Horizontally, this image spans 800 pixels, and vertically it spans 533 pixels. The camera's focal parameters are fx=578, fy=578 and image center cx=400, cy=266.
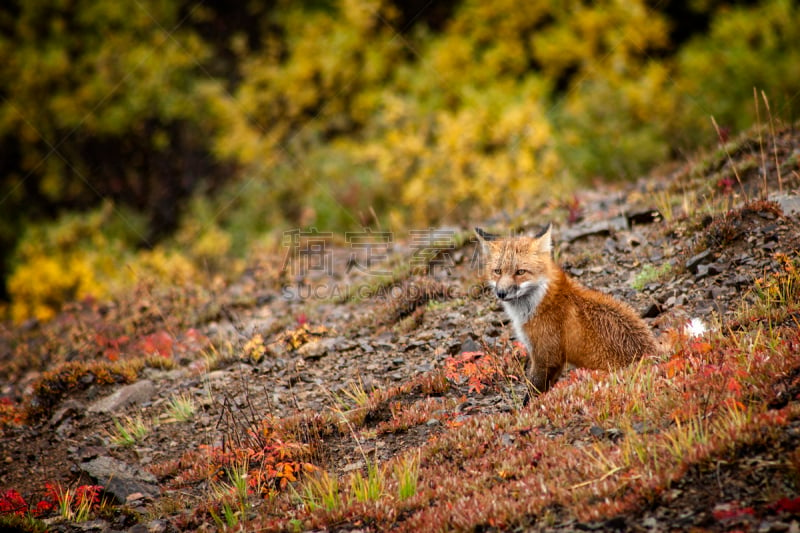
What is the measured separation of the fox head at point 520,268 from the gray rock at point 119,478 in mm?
4268

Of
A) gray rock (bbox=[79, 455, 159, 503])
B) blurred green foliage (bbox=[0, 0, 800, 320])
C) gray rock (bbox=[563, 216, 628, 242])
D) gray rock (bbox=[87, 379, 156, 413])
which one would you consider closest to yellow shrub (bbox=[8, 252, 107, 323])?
blurred green foliage (bbox=[0, 0, 800, 320])

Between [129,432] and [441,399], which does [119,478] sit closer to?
[129,432]

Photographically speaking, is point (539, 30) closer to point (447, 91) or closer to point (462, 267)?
point (447, 91)

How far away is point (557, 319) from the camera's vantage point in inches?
229

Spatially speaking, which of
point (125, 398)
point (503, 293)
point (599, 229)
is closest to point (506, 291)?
point (503, 293)

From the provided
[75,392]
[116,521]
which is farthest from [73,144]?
[116,521]

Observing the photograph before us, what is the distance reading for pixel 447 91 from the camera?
56.2ft

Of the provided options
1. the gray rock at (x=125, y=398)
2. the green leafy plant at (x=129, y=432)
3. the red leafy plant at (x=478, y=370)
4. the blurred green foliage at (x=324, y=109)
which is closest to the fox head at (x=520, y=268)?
the red leafy plant at (x=478, y=370)

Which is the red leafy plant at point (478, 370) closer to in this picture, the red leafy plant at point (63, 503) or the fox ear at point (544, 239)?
the fox ear at point (544, 239)

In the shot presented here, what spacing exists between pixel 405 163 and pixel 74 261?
30.3 feet

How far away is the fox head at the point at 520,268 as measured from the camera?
19.3ft

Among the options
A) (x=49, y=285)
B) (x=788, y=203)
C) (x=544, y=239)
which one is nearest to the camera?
(x=544, y=239)

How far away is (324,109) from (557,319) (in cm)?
1502

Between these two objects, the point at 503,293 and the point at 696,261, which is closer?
the point at 503,293
